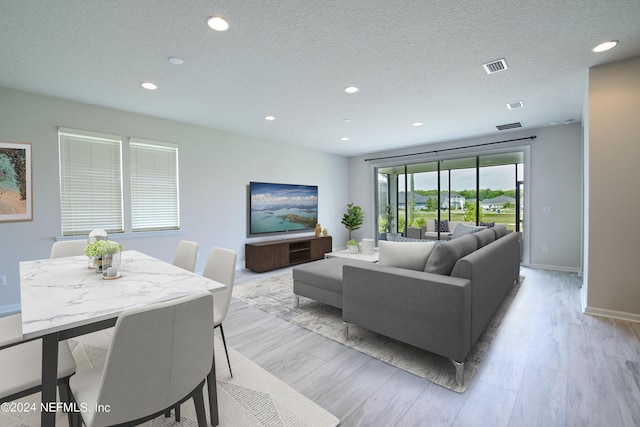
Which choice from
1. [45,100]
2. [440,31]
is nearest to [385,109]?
[440,31]

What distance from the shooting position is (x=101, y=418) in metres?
0.93

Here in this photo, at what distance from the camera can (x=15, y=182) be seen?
3.11 meters

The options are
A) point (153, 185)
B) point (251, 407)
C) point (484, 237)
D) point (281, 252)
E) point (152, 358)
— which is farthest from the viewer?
point (281, 252)

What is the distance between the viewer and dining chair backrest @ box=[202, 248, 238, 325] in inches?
74.3

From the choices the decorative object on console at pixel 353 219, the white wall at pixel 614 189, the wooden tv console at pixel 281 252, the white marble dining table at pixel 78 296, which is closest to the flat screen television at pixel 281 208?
the wooden tv console at pixel 281 252

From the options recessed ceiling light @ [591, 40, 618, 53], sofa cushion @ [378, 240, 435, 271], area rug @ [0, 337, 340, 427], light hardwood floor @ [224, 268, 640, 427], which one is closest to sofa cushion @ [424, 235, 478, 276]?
sofa cushion @ [378, 240, 435, 271]

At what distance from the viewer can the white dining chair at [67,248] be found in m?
2.50

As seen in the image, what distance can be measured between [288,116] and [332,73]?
4.75ft

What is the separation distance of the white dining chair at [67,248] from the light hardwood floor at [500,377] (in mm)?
1551

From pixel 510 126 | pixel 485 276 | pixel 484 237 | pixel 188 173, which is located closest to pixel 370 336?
pixel 485 276

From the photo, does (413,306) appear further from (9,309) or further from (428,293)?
(9,309)

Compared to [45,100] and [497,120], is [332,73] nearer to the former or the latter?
[497,120]

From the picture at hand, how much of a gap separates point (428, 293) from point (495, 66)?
90.1 inches

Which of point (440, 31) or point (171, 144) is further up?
point (440, 31)
